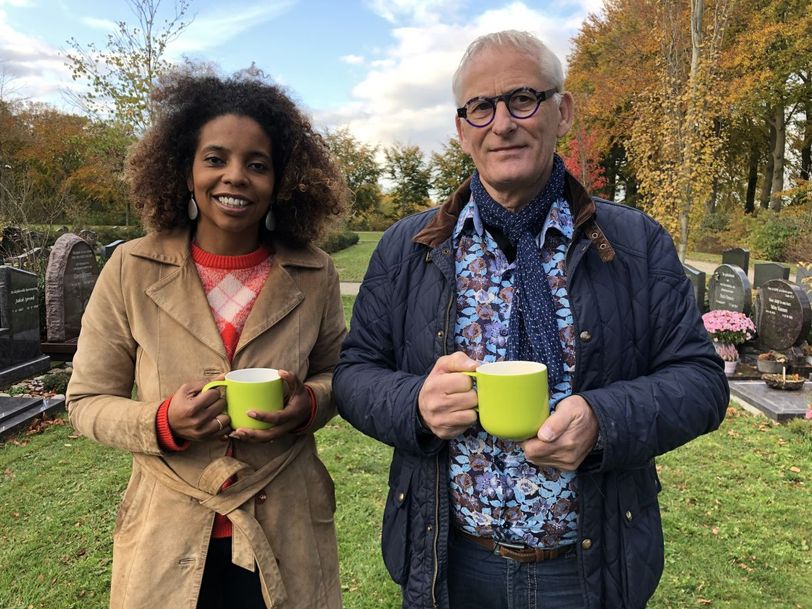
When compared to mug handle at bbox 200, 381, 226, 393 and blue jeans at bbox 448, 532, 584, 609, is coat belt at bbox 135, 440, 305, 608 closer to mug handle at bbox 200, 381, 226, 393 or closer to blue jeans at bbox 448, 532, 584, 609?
mug handle at bbox 200, 381, 226, 393

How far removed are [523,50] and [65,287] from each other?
867cm

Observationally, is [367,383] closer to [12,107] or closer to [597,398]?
[597,398]

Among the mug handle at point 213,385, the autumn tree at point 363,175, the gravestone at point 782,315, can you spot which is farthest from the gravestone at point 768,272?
the autumn tree at point 363,175

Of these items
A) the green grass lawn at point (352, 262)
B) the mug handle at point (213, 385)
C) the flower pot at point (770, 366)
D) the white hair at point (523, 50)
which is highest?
the white hair at point (523, 50)

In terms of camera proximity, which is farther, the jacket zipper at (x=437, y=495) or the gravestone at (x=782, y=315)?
the gravestone at (x=782, y=315)

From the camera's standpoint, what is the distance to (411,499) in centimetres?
173

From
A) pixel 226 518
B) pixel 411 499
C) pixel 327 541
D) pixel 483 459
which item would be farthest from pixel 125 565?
pixel 483 459

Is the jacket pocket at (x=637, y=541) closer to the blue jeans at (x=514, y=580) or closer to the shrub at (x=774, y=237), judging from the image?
the blue jeans at (x=514, y=580)

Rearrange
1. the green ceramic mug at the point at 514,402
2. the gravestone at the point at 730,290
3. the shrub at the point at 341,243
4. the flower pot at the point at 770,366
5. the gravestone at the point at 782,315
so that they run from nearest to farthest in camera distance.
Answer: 1. the green ceramic mug at the point at 514,402
2. the flower pot at the point at 770,366
3. the gravestone at the point at 782,315
4. the gravestone at the point at 730,290
5. the shrub at the point at 341,243

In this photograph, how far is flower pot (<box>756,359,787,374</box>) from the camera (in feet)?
25.2

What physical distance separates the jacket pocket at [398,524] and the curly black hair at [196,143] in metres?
0.87

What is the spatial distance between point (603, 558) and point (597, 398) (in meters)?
0.48

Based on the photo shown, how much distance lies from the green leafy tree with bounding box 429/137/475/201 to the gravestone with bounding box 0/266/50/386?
113 ft

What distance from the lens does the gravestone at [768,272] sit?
10651 millimetres
